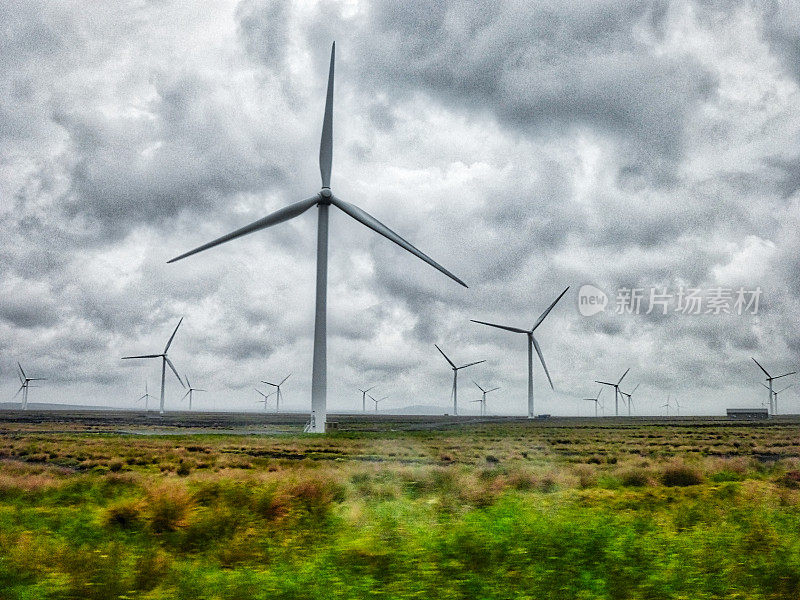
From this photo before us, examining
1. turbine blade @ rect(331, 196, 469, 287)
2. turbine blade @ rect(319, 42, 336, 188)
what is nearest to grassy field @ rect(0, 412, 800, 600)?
turbine blade @ rect(331, 196, 469, 287)

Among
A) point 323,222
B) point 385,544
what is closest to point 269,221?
point 323,222

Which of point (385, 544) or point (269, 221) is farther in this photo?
point (269, 221)

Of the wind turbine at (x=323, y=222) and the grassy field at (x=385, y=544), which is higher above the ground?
the wind turbine at (x=323, y=222)

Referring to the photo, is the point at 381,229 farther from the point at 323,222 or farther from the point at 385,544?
the point at 385,544

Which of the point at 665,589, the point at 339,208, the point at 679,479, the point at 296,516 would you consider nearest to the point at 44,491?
the point at 296,516

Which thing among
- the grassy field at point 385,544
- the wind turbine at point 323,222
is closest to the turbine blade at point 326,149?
the wind turbine at point 323,222

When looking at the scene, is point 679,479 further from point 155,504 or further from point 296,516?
point 155,504

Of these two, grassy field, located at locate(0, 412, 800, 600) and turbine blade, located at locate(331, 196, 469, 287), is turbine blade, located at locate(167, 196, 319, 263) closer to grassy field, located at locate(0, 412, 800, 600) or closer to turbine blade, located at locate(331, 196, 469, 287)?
turbine blade, located at locate(331, 196, 469, 287)

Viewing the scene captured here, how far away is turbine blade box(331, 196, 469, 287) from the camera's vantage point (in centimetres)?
5953

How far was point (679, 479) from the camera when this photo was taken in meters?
30.2

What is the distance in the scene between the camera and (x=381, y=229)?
6506 centimetres

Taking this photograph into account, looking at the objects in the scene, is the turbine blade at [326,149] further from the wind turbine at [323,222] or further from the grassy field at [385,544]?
the grassy field at [385,544]

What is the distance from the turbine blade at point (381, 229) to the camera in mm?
59531

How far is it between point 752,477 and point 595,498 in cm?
1405
